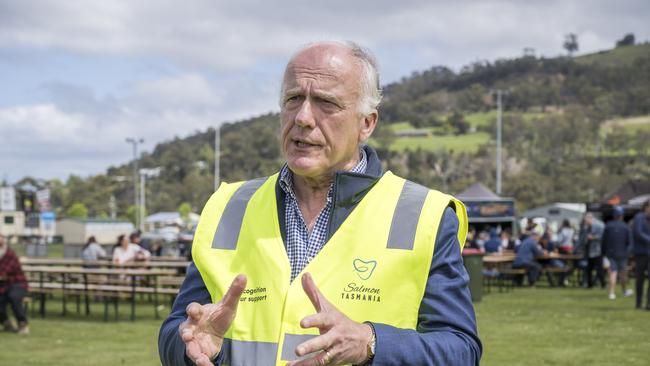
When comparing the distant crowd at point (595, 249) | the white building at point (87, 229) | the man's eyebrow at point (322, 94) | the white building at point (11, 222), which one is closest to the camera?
the man's eyebrow at point (322, 94)

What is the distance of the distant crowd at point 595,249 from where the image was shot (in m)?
15.5

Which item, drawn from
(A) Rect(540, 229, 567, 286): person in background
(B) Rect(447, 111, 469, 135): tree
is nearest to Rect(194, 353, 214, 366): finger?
(A) Rect(540, 229, 567, 286): person in background

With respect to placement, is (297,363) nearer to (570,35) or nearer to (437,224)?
(437,224)

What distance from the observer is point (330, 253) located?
7.97 ft

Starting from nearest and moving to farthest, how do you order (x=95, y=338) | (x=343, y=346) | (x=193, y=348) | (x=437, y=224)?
(x=343, y=346)
(x=193, y=348)
(x=437, y=224)
(x=95, y=338)

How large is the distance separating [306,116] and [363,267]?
424mm

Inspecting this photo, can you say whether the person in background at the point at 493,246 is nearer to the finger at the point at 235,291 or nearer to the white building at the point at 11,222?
the finger at the point at 235,291

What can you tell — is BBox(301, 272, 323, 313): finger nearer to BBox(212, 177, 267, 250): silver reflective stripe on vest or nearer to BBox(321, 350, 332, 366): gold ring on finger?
BBox(321, 350, 332, 366): gold ring on finger

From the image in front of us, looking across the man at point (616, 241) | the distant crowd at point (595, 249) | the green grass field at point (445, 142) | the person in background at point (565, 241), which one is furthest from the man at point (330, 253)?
the green grass field at point (445, 142)

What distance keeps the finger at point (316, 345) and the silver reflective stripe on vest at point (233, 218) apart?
620 millimetres

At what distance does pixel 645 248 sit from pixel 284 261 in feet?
45.8

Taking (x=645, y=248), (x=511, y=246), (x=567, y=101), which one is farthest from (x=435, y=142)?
(x=645, y=248)

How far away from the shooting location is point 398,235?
8.01ft

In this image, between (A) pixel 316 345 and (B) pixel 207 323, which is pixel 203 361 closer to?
(B) pixel 207 323
